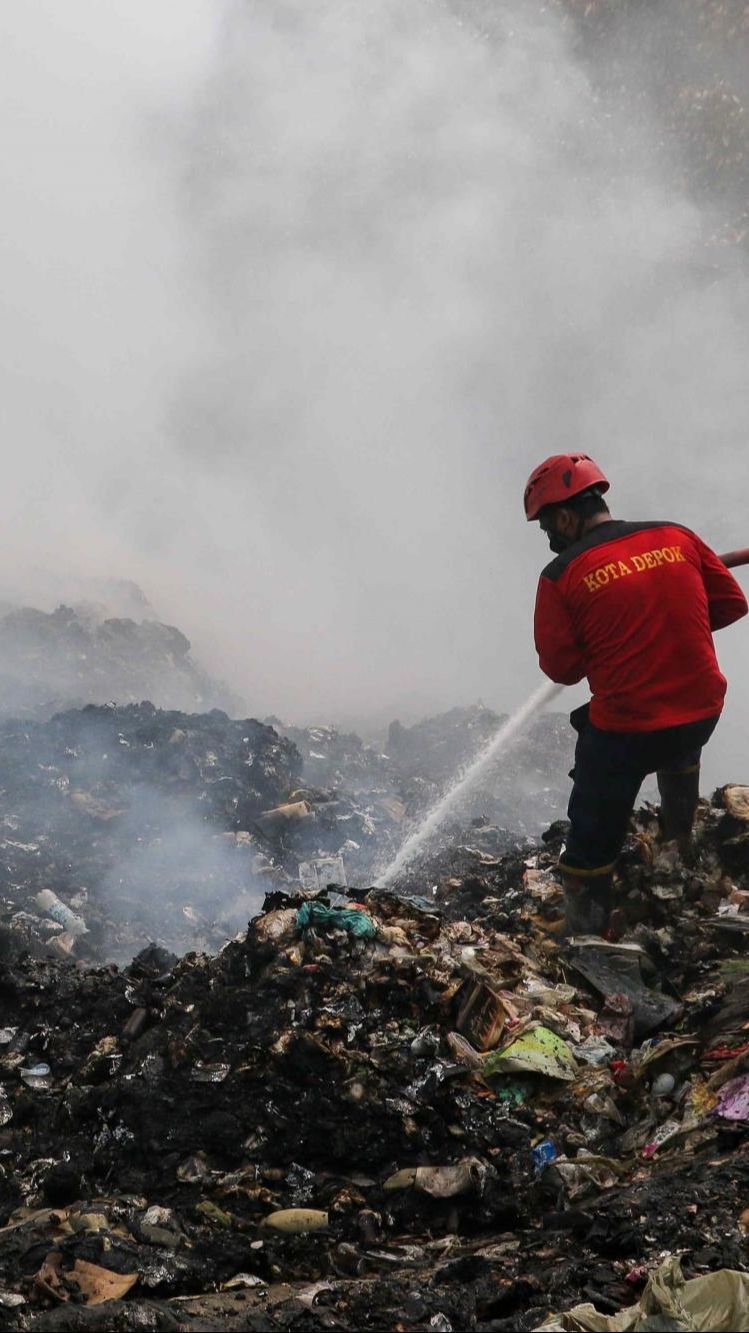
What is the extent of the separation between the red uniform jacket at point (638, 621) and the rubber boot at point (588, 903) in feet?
2.38

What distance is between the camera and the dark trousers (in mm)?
3477

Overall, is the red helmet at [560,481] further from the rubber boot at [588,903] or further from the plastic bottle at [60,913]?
the plastic bottle at [60,913]

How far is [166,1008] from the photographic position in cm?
339

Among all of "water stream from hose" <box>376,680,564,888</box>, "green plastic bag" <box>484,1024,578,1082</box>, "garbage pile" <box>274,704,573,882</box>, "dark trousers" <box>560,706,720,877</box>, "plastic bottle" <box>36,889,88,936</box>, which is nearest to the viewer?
"green plastic bag" <box>484,1024,578,1082</box>

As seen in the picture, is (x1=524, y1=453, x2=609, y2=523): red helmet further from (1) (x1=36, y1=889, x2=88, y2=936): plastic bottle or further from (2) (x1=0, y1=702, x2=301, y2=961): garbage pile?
(1) (x1=36, y1=889, x2=88, y2=936): plastic bottle

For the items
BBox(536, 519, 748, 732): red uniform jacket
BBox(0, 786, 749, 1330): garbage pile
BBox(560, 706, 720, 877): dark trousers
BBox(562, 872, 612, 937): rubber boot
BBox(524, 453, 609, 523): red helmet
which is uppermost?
BBox(524, 453, 609, 523): red helmet

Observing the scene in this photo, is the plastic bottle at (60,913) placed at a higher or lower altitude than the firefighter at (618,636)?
higher

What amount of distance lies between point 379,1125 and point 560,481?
235 cm

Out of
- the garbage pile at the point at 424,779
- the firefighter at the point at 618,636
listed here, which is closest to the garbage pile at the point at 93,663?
the garbage pile at the point at 424,779

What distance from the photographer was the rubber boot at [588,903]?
380 cm

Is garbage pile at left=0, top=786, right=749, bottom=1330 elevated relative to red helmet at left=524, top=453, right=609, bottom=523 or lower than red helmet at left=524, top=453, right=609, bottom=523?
lower

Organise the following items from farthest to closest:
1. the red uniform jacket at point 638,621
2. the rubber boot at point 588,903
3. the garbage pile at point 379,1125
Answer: the rubber boot at point 588,903, the red uniform jacket at point 638,621, the garbage pile at point 379,1125

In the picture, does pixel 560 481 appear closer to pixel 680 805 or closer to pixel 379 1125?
pixel 680 805

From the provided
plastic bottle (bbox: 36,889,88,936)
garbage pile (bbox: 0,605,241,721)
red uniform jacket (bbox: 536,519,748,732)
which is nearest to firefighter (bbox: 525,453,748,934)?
red uniform jacket (bbox: 536,519,748,732)
